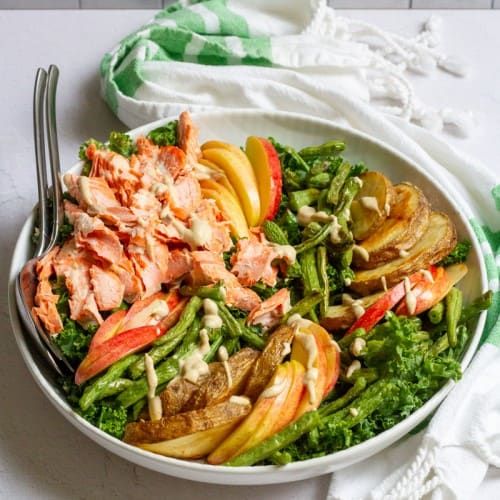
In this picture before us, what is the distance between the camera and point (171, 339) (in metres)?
2.92

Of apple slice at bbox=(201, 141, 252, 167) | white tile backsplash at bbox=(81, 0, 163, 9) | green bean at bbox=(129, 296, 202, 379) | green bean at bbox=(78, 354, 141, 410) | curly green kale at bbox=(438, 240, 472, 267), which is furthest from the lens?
white tile backsplash at bbox=(81, 0, 163, 9)

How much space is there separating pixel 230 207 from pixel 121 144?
0.51 meters

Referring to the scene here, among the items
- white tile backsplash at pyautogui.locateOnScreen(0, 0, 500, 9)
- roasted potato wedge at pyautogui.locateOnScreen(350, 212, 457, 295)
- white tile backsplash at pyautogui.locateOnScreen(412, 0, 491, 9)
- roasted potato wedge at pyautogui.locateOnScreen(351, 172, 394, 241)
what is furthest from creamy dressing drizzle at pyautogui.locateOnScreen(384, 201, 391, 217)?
white tile backsplash at pyautogui.locateOnScreen(412, 0, 491, 9)

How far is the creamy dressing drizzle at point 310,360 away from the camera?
2742 millimetres

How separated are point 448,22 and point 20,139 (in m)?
2.23

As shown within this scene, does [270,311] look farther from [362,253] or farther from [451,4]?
[451,4]

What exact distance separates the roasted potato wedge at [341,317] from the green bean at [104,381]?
2.14 ft

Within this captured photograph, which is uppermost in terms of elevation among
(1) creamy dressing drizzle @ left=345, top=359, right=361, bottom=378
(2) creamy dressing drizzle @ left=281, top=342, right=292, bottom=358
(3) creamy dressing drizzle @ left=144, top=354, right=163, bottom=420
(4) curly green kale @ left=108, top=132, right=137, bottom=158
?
(4) curly green kale @ left=108, top=132, right=137, bottom=158

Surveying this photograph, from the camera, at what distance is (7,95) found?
165 inches

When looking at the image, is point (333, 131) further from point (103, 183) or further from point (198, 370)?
point (198, 370)

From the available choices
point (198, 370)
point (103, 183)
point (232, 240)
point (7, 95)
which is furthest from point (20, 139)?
point (198, 370)

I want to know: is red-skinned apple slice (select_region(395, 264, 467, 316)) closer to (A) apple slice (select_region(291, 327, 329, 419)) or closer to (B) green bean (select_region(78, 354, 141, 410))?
(A) apple slice (select_region(291, 327, 329, 419))

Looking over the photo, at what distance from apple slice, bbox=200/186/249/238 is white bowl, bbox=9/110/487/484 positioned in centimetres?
44

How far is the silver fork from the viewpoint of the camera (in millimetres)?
2896
